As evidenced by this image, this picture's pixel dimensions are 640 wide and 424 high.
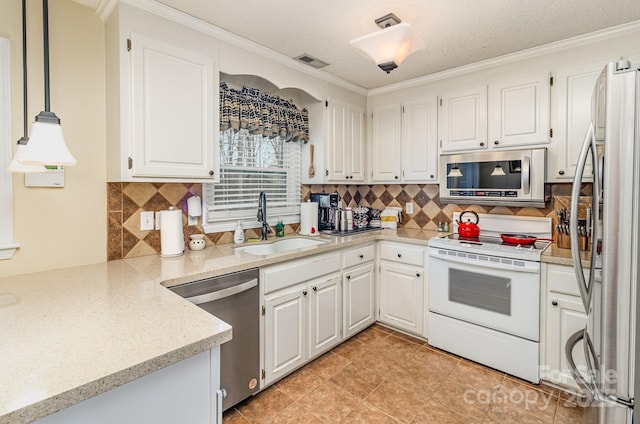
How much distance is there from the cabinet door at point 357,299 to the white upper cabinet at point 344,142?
3.05ft

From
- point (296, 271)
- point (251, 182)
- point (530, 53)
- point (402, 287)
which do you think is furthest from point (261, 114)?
point (530, 53)

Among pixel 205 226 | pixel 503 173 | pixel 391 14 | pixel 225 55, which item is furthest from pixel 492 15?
pixel 205 226

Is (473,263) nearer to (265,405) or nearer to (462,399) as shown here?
(462,399)

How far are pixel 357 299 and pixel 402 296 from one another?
42 centimetres

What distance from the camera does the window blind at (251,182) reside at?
252 cm

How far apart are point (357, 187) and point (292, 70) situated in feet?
5.18

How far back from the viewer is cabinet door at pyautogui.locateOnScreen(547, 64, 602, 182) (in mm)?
2244

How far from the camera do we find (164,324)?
106 centimetres

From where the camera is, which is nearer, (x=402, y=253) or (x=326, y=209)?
(x=402, y=253)

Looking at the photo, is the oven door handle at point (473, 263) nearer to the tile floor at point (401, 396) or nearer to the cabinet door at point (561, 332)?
the cabinet door at point (561, 332)

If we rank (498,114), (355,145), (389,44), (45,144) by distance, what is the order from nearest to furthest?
(45,144) → (389,44) → (498,114) → (355,145)

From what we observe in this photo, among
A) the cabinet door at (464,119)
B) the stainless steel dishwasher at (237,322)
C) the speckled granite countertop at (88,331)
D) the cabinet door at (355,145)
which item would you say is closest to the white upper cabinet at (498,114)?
the cabinet door at (464,119)

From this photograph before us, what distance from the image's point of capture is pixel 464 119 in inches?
111

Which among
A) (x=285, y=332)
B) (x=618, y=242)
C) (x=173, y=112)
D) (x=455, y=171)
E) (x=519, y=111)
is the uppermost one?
(x=519, y=111)
